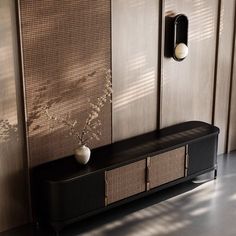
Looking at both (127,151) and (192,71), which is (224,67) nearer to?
(192,71)

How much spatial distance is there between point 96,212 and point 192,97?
1.53 meters

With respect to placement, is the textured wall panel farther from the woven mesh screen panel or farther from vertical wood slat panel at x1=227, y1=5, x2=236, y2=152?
the woven mesh screen panel

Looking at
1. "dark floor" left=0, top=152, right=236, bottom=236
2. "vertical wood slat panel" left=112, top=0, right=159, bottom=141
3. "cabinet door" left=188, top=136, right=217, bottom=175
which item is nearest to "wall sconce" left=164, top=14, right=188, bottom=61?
"vertical wood slat panel" left=112, top=0, right=159, bottom=141

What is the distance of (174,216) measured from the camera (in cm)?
384

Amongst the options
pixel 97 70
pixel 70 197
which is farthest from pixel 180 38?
pixel 70 197

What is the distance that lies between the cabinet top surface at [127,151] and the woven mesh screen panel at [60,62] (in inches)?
5.2

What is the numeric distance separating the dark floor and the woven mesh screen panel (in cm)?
60

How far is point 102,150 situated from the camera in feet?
13.0

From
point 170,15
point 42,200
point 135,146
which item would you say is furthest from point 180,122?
point 42,200

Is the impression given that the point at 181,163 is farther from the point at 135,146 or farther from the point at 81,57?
the point at 81,57

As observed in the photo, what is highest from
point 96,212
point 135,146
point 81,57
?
point 81,57

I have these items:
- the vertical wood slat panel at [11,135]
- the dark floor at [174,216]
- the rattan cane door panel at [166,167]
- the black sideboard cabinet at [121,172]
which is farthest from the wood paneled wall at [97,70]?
the dark floor at [174,216]

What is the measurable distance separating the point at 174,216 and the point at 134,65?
126 cm

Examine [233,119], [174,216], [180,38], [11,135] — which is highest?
[180,38]
